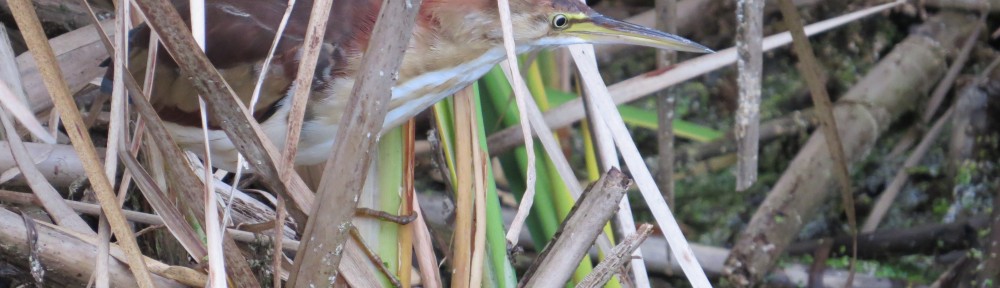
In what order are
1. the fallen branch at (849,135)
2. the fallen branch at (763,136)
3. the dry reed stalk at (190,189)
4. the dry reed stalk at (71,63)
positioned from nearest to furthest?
the dry reed stalk at (190,189) < the dry reed stalk at (71,63) < the fallen branch at (849,135) < the fallen branch at (763,136)

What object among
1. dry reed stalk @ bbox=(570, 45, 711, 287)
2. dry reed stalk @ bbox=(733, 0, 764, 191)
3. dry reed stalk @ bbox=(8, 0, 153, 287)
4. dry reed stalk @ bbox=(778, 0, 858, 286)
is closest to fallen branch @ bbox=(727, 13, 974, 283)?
dry reed stalk @ bbox=(778, 0, 858, 286)

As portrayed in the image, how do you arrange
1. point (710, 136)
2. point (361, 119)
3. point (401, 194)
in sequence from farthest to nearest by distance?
point (710, 136), point (401, 194), point (361, 119)

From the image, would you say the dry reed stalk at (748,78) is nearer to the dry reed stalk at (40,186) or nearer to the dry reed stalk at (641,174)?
the dry reed stalk at (641,174)

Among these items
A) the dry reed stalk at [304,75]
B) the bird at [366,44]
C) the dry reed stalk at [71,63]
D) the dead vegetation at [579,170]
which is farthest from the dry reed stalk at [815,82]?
the dry reed stalk at [71,63]

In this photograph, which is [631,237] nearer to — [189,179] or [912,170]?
[189,179]

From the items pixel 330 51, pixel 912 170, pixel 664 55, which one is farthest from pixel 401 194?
pixel 912 170

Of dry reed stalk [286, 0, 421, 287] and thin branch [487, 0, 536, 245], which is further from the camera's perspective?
thin branch [487, 0, 536, 245]

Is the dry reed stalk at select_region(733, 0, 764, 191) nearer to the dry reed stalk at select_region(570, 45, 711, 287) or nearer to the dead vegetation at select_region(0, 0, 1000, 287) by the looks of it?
the dead vegetation at select_region(0, 0, 1000, 287)
